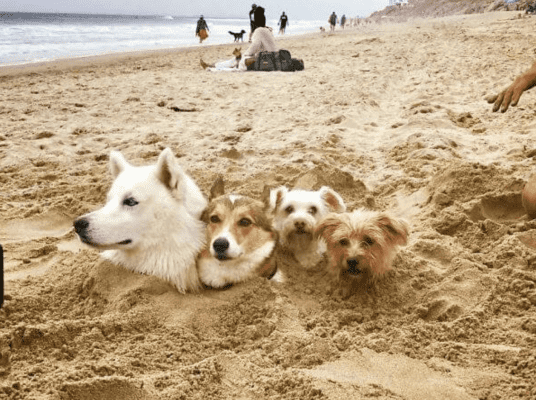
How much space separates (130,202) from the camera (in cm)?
290

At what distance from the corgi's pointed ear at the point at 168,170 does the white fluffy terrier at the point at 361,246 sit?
3.83 feet

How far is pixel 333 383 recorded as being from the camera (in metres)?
2.11

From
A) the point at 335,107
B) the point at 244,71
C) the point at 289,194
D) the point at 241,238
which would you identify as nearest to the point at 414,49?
the point at 244,71

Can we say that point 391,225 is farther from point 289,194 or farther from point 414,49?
point 414,49

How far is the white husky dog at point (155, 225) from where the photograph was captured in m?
2.86

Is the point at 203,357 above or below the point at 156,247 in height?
below

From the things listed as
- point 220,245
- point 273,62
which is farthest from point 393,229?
point 273,62

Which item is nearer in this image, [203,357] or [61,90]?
[203,357]

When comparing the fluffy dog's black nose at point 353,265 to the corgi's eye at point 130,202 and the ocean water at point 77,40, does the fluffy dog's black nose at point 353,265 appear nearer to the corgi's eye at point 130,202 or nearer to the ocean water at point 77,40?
the corgi's eye at point 130,202

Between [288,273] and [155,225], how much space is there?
1085 mm

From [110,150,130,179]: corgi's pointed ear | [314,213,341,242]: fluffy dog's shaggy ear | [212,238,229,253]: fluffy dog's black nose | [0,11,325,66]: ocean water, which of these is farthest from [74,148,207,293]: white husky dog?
[0,11,325,66]: ocean water

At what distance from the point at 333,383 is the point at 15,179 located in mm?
4594

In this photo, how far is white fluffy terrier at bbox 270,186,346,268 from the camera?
3682 millimetres

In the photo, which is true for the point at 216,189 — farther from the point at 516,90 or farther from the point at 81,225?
the point at 516,90
